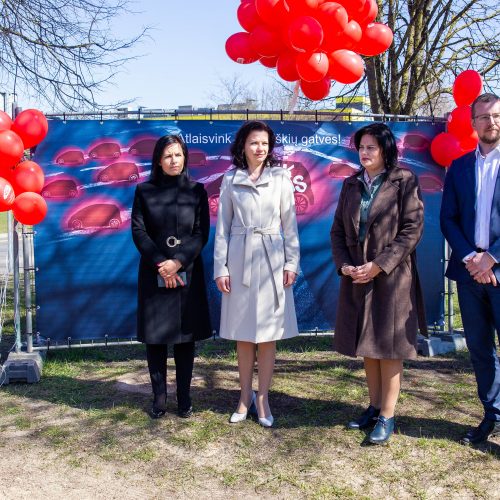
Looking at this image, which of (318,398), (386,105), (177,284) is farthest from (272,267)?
(386,105)

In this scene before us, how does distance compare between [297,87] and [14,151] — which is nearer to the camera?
[14,151]

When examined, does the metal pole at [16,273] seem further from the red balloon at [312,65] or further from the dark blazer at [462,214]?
the dark blazer at [462,214]

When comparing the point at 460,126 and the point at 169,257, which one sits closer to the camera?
the point at 169,257

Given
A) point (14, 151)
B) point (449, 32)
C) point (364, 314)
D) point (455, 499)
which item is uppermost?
point (449, 32)

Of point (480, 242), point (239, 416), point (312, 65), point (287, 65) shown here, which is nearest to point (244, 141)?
point (312, 65)

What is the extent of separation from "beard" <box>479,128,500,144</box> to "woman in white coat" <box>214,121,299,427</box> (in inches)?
49.0

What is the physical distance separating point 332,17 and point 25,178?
96.6 inches

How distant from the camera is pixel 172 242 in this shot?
15.0 feet

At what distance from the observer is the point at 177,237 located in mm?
4574

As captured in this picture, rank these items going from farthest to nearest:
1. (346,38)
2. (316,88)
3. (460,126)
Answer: (460,126), (316,88), (346,38)

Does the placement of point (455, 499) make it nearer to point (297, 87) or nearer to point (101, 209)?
point (297, 87)

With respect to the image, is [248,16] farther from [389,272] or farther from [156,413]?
[156,413]

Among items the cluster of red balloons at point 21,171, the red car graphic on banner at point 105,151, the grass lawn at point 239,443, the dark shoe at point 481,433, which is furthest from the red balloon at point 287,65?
the dark shoe at point 481,433

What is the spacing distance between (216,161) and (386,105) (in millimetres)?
3493
